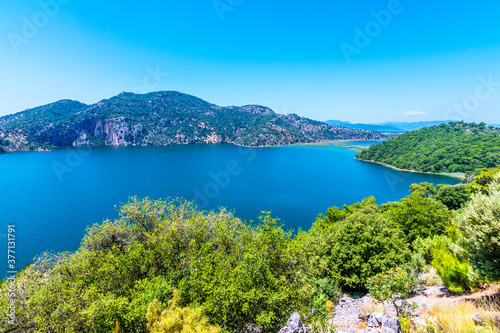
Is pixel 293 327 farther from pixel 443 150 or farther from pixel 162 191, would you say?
pixel 443 150

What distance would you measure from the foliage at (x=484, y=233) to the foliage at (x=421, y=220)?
21185 millimetres

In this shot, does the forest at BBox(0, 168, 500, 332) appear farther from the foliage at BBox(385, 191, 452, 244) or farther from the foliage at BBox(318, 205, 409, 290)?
the foliage at BBox(385, 191, 452, 244)

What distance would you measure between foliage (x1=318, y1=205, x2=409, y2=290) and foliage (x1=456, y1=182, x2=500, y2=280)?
11.6 m

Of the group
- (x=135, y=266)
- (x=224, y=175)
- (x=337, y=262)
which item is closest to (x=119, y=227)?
(x=135, y=266)

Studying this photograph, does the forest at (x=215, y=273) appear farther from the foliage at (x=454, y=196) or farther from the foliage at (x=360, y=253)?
the foliage at (x=454, y=196)

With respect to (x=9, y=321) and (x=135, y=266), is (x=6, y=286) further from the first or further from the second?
(x=135, y=266)

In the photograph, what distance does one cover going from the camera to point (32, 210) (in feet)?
191

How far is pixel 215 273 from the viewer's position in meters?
13.5

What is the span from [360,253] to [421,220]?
14.0 meters

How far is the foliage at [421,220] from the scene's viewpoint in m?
30.0

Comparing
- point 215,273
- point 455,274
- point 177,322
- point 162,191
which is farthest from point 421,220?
point 162,191

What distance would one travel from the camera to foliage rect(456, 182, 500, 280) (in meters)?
10.6

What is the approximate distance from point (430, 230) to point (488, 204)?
23.6 meters
